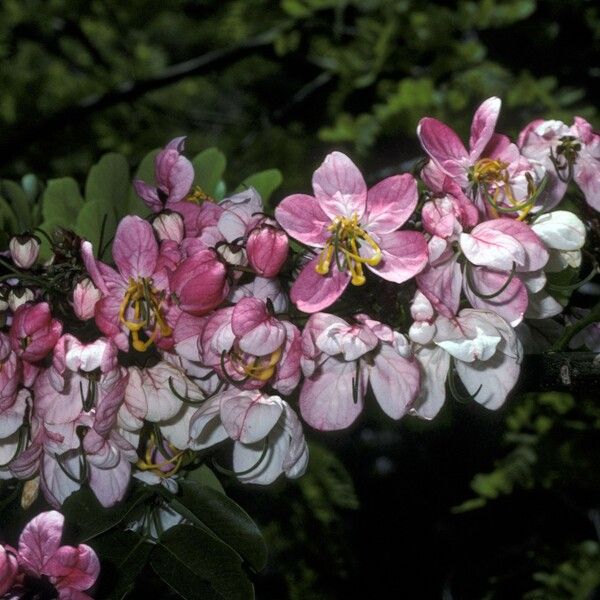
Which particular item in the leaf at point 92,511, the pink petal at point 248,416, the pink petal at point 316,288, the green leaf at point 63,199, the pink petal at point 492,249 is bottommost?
the leaf at point 92,511

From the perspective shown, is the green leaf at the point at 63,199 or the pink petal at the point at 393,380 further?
the green leaf at the point at 63,199

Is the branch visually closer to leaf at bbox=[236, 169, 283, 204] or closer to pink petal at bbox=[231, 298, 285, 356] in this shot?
leaf at bbox=[236, 169, 283, 204]

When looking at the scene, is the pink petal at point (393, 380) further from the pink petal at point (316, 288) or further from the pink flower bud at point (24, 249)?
the pink flower bud at point (24, 249)

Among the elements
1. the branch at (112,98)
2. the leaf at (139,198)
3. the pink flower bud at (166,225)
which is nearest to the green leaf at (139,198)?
the leaf at (139,198)

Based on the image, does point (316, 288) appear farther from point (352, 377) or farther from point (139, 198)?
point (139, 198)

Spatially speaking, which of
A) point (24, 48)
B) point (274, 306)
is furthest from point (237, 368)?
point (24, 48)

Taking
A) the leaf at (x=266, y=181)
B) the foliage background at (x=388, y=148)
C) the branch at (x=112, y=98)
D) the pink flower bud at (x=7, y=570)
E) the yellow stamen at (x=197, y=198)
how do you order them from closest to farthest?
the pink flower bud at (x=7, y=570)
the yellow stamen at (x=197, y=198)
the leaf at (x=266, y=181)
the foliage background at (x=388, y=148)
the branch at (x=112, y=98)

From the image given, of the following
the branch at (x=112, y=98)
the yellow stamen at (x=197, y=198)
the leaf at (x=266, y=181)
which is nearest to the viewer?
the yellow stamen at (x=197, y=198)

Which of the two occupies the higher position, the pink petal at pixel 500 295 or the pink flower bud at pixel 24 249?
the pink flower bud at pixel 24 249
